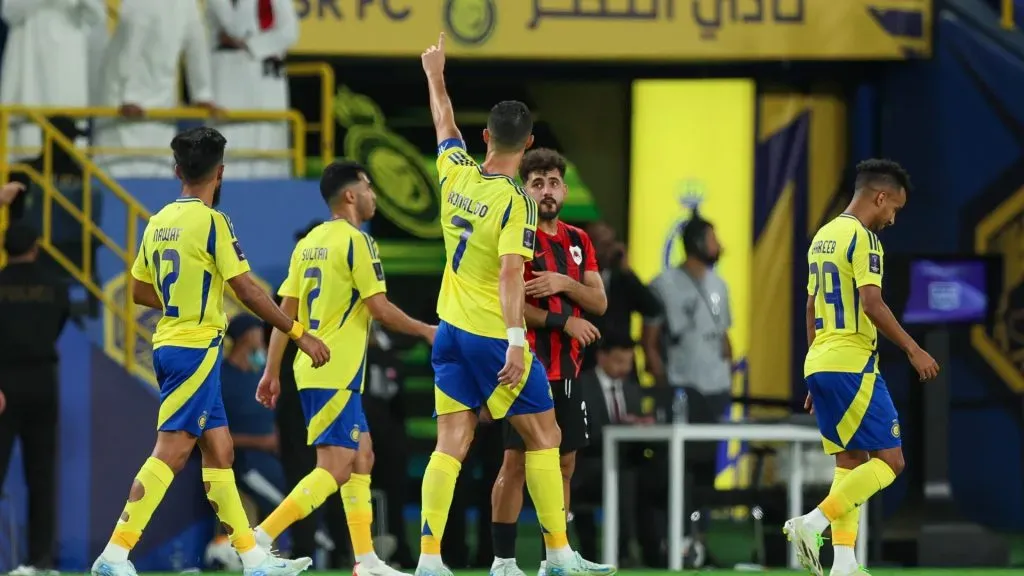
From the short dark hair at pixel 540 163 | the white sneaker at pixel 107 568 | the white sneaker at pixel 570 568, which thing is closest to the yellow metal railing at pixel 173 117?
the short dark hair at pixel 540 163

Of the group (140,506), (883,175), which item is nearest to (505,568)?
(140,506)

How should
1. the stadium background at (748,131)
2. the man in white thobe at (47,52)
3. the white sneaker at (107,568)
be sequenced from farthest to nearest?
the stadium background at (748,131) → the man in white thobe at (47,52) → the white sneaker at (107,568)

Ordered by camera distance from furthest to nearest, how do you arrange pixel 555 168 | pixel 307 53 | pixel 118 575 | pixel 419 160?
pixel 419 160
pixel 307 53
pixel 555 168
pixel 118 575

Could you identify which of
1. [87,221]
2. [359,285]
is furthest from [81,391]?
[359,285]

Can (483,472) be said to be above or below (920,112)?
below

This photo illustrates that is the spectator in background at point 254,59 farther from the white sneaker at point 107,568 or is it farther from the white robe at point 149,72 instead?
the white sneaker at point 107,568

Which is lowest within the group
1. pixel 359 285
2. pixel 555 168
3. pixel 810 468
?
pixel 810 468

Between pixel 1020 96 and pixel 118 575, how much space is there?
432 inches

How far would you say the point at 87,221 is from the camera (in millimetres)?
Answer: 12734

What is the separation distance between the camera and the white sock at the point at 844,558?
8.74 metres

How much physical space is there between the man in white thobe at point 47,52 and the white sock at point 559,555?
6.97m

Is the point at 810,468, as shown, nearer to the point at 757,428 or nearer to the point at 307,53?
the point at 757,428

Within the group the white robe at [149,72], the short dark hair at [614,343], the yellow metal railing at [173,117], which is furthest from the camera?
the white robe at [149,72]

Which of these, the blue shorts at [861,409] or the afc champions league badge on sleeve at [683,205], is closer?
the blue shorts at [861,409]
